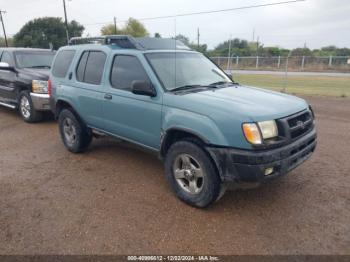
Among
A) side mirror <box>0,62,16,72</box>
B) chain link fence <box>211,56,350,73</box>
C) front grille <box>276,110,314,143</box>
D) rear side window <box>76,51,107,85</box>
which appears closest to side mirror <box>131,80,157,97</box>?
rear side window <box>76,51,107,85</box>

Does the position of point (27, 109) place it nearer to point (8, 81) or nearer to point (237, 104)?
point (8, 81)

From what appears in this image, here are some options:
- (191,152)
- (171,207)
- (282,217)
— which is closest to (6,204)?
(171,207)

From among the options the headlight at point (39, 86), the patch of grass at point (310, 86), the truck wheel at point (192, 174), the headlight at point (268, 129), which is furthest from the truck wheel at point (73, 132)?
the patch of grass at point (310, 86)

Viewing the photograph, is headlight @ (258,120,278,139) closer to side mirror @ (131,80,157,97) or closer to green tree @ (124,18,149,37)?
side mirror @ (131,80,157,97)

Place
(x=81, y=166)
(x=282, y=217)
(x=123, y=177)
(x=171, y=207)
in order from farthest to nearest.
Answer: (x=81, y=166) → (x=123, y=177) → (x=171, y=207) → (x=282, y=217)

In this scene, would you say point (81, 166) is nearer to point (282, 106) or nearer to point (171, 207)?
point (171, 207)

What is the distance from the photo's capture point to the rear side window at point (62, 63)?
5.41m

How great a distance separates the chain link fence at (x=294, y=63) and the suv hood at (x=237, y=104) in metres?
28.1

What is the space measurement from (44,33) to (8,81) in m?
46.5

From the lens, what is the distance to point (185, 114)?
11.5 ft

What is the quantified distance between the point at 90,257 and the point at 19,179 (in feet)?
7.51

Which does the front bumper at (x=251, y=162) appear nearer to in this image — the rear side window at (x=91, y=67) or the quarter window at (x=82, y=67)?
the rear side window at (x=91, y=67)

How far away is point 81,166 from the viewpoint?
4.97 m

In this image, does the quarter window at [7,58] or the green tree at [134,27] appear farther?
the green tree at [134,27]
